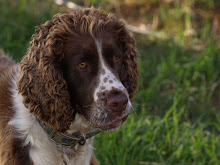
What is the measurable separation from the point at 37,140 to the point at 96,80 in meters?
0.62

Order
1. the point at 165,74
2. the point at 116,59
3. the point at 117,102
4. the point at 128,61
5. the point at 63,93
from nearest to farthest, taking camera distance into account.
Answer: the point at 117,102 → the point at 63,93 → the point at 116,59 → the point at 128,61 → the point at 165,74

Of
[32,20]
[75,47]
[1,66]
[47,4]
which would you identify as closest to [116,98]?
[75,47]

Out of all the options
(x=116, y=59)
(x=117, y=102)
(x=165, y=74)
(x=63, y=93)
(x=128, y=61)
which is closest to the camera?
(x=117, y=102)

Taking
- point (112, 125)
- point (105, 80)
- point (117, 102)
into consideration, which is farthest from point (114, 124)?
point (105, 80)

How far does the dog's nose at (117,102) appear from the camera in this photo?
280cm

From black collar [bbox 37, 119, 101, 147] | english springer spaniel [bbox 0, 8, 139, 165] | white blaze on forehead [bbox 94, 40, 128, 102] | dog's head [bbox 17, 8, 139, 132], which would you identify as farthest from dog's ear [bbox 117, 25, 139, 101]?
black collar [bbox 37, 119, 101, 147]

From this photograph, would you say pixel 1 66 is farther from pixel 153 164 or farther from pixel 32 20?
pixel 32 20

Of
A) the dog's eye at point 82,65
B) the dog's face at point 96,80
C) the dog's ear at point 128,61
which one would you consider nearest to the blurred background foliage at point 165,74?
the dog's ear at point 128,61

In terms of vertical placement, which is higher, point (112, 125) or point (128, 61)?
point (128, 61)

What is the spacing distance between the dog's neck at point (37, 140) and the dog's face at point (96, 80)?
0.24 m

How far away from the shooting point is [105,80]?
286 cm

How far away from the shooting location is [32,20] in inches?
243

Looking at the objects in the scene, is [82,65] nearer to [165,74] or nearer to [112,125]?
[112,125]

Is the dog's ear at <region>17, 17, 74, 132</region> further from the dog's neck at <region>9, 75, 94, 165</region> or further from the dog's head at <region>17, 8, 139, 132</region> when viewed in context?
the dog's neck at <region>9, 75, 94, 165</region>
